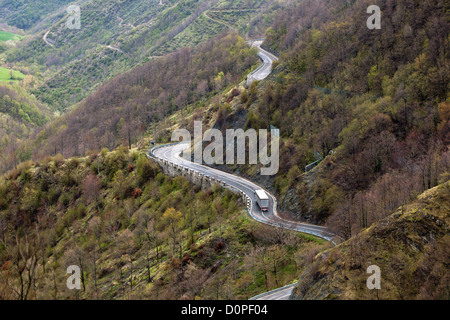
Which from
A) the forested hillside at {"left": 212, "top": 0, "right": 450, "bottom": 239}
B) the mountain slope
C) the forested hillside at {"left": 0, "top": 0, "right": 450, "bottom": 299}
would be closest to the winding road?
the forested hillside at {"left": 0, "top": 0, "right": 450, "bottom": 299}

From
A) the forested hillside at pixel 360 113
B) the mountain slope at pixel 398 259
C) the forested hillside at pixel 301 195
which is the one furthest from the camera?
the forested hillside at pixel 360 113

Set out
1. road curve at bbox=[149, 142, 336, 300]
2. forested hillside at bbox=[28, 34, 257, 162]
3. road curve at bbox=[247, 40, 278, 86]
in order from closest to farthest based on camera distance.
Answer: road curve at bbox=[149, 142, 336, 300]
road curve at bbox=[247, 40, 278, 86]
forested hillside at bbox=[28, 34, 257, 162]

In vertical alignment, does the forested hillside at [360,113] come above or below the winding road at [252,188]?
above

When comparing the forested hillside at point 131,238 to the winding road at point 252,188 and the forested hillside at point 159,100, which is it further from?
the forested hillside at point 159,100

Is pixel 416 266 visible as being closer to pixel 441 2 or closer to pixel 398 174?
pixel 398 174

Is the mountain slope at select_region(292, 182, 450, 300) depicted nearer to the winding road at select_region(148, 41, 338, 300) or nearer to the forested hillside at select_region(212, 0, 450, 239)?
the forested hillside at select_region(212, 0, 450, 239)

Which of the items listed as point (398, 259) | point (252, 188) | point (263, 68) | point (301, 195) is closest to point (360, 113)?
point (301, 195)

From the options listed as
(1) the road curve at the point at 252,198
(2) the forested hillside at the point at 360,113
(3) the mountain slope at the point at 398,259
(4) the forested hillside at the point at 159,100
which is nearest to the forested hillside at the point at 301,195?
(3) the mountain slope at the point at 398,259

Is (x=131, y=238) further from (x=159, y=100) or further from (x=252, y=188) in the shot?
(x=159, y=100)

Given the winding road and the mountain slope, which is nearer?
the mountain slope
